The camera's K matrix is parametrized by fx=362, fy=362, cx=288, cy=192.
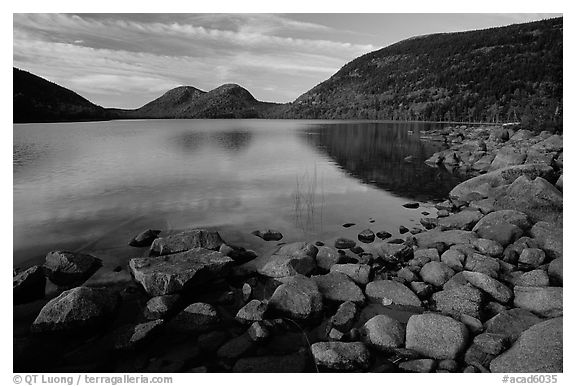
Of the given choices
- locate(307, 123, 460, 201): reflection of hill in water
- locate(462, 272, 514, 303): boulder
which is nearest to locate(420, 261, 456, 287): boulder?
locate(462, 272, 514, 303): boulder

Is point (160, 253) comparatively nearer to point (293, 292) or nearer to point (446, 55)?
point (293, 292)

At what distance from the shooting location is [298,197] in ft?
49.1

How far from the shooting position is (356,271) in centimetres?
750

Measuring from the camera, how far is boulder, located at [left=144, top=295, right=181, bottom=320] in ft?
20.8

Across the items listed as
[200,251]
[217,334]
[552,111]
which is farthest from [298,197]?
[552,111]

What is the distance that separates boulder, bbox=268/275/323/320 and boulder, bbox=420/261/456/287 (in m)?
2.37

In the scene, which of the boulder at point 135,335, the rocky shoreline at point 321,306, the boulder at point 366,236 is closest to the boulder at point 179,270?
the rocky shoreline at point 321,306

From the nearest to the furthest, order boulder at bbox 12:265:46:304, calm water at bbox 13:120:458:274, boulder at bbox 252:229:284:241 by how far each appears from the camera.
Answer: boulder at bbox 12:265:46:304 → boulder at bbox 252:229:284:241 → calm water at bbox 13:120:458:274

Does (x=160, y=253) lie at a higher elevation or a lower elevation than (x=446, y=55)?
lower

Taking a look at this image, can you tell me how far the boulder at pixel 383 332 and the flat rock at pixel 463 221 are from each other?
565 cm

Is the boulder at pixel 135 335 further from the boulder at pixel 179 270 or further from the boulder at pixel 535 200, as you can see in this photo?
the boulder at pixel 535 200

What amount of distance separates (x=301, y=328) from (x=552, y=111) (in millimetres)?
28355

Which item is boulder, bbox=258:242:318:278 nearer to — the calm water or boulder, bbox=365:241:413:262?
the calm water
